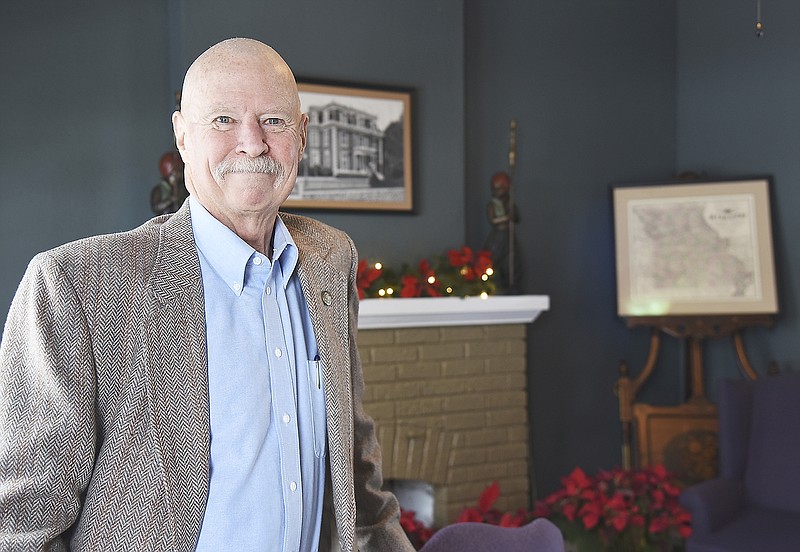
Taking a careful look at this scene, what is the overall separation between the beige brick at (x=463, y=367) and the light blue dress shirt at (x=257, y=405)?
2742 mm

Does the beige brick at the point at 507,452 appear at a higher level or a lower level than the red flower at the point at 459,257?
lower

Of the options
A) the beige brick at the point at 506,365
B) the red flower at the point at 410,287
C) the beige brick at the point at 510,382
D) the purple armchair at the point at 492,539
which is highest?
the red flower at the point at 410,287

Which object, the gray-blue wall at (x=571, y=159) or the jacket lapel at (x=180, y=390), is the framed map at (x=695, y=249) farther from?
the jacket lapel at (x=180, y=390)

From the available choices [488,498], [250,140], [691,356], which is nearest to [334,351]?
[250,140]

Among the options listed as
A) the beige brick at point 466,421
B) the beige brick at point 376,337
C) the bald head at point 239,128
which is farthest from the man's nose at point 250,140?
the beige brick at point 466,421

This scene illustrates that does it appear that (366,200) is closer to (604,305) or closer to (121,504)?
(604,305)

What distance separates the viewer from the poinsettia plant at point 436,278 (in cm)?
387

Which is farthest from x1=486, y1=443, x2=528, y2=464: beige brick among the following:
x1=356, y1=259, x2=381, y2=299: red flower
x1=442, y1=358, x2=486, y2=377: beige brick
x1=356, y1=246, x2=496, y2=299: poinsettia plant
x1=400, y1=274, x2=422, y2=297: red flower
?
x1=356, y1=259, x2=381, y2=299: red flower

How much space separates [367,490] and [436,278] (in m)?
2.51

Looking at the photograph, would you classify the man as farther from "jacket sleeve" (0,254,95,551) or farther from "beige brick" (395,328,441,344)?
"beige brick" (395,328,441,344)

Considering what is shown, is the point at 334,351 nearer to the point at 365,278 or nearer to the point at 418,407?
the point at 365,278

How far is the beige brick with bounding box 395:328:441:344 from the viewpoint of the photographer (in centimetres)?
396

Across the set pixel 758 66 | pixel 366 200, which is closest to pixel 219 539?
pixel 366 200

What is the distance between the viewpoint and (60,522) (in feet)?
3.59
